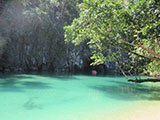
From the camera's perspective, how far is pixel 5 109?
4.51 metres

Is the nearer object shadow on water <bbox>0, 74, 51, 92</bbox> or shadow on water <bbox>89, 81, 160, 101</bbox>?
shadow on water <bbox>89, 81, 160, 101</bbox>

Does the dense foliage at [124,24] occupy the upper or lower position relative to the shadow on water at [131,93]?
upper

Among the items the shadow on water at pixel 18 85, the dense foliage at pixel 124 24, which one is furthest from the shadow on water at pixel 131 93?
the shadow on water at pixel 18 85

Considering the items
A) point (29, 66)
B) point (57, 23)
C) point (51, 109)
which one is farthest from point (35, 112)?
point (57, 23)

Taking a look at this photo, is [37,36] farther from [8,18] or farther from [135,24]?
[135,24]

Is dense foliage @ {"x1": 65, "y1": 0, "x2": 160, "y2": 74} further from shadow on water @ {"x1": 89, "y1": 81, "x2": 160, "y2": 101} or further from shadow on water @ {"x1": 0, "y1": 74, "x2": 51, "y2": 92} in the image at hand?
shadow on water @ {"x1": 0, "y1": 74, "x2": 51, "y2": 92}

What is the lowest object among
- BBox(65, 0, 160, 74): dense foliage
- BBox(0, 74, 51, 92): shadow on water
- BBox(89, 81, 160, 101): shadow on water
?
BBox(89, 81, 160, 101): shadow on water

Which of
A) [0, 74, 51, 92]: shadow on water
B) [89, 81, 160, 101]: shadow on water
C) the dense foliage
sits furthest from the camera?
[0, 74, 51, 92]: shadow on water

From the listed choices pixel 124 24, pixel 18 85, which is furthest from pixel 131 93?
pixel 18 85

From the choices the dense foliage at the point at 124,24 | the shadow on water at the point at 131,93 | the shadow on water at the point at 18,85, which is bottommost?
the shadow on water at the point at 131,93

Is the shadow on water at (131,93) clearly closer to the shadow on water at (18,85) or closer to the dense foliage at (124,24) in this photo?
the dense foliage at (124,24)

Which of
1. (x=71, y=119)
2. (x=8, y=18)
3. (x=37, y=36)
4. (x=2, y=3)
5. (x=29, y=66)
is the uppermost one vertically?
(x=2, y=3)

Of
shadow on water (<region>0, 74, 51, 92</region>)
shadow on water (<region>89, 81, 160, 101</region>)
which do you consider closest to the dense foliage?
shadow on water (<region>89, 81, 160, 101</region>)

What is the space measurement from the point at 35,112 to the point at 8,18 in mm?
20404
